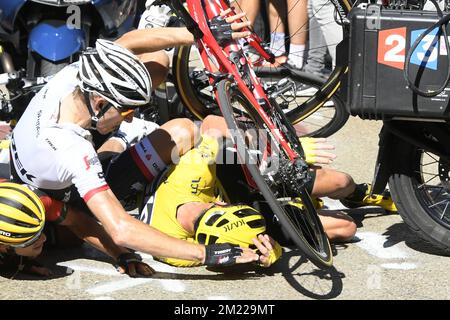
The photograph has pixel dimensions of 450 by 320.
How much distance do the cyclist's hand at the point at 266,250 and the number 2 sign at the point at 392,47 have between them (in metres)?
1.06

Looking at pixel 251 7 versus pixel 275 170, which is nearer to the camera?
pixel 275 170

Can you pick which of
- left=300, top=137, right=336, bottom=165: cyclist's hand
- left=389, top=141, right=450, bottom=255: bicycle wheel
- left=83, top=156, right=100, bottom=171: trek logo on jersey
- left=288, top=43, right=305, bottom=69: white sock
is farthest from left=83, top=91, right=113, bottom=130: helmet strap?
left=288, top=43, right=305, bottom=69: white sock

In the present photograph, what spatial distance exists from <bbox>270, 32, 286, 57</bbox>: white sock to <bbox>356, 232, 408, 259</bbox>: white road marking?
2.10 m

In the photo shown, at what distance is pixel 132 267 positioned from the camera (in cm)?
515

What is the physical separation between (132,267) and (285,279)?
78cm

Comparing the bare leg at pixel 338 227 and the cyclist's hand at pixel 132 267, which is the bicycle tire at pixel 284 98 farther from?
the cyclist's hand at pixel 132 267

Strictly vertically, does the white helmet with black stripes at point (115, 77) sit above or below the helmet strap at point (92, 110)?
above

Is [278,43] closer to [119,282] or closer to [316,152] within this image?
→ [316,152]

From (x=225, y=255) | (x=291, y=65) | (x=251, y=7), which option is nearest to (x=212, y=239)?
(x=225, y=255)

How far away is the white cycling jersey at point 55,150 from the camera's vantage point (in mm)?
4840

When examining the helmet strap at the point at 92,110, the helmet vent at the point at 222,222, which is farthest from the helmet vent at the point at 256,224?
the helmet strap at the point at 92,110
